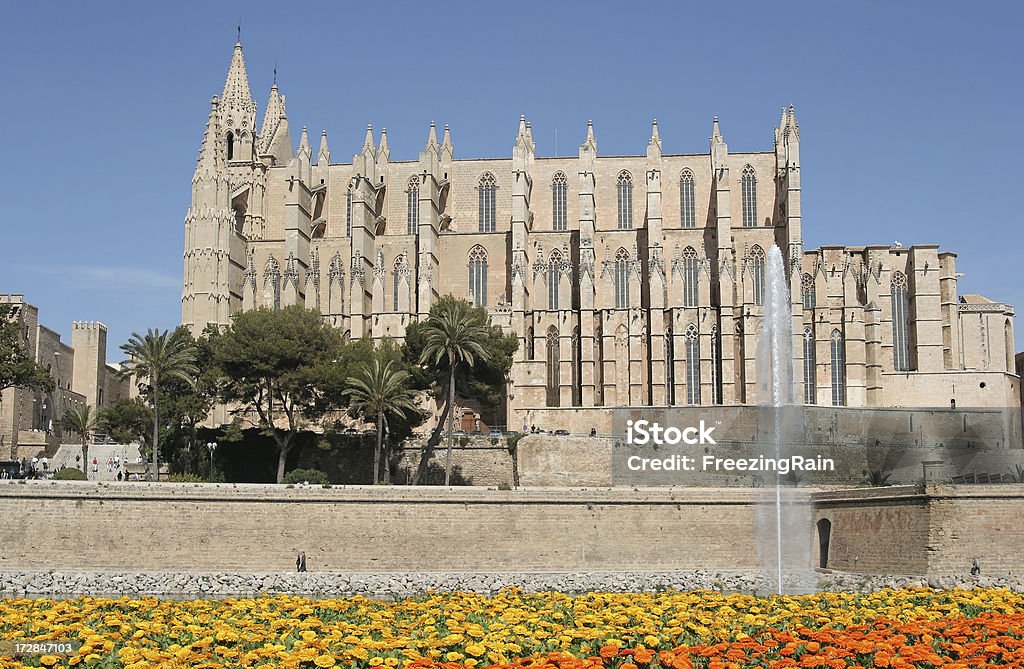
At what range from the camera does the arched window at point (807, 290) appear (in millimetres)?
58469

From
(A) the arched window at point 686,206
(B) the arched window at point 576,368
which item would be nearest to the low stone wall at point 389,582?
(B) the arched window at point 576,368

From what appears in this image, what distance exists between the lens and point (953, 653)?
14836 millimetres

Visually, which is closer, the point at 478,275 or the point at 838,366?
the point at 838,366

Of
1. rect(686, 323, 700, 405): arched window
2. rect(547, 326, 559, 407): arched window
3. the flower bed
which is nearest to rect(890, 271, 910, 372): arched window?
rect(686, 323, 700, 405): arched window

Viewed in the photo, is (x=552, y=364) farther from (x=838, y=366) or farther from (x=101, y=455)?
(x=101, y=455)

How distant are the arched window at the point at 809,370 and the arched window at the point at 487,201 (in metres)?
18.7

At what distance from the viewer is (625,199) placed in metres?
66.2

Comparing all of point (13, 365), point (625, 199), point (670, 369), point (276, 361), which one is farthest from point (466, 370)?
point (625, 199)

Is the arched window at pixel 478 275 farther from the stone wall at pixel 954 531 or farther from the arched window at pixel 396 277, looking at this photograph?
the stone wall at pixel 954 531

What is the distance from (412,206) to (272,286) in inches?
386

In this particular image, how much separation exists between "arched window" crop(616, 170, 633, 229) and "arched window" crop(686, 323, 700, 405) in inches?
391

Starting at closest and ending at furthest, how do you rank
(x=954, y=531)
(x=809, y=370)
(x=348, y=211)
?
(x=954, y=531) < (x=809, y=370) < (x=348, y=211)

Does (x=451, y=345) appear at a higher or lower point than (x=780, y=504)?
higher

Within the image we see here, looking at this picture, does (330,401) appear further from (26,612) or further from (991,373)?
(991,373)
